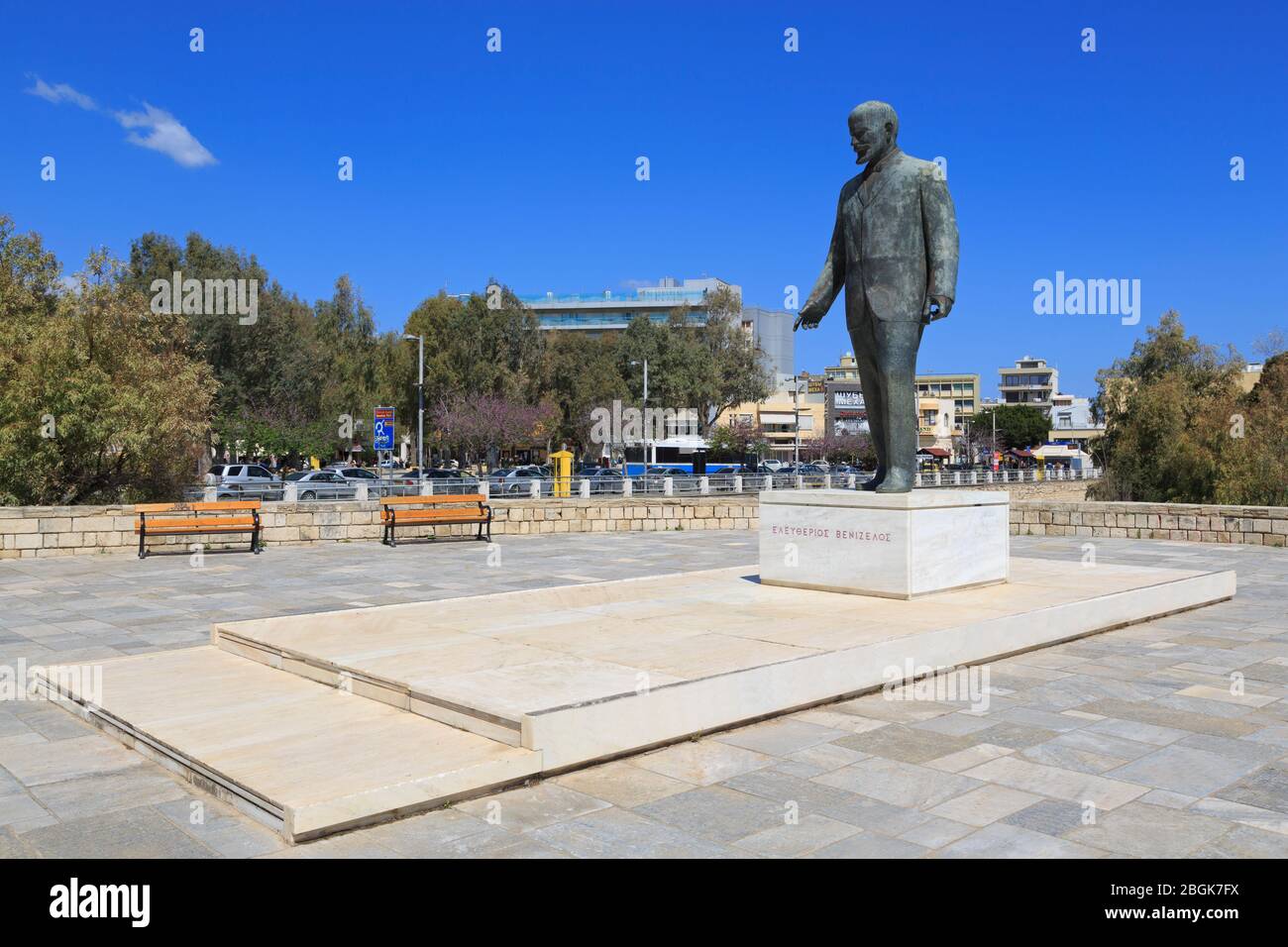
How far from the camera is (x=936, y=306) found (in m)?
9.34

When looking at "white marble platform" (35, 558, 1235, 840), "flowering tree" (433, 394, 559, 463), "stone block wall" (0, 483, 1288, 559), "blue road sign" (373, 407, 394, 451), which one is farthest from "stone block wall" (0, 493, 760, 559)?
"flowering tree" (433, 394, 559, 463)

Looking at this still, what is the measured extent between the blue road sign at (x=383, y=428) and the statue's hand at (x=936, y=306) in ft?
48.2

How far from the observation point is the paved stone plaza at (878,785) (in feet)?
13.5

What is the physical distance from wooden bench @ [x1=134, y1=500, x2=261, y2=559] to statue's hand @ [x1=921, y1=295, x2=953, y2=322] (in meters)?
11.0

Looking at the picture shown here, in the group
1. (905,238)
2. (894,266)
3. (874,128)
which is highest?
(874,128)

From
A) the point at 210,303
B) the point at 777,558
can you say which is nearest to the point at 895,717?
the point at 777,558

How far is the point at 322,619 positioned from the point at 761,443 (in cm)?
6102

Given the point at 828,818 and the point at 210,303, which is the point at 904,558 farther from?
the point at 210,303

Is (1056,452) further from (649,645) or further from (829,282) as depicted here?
(649,645)

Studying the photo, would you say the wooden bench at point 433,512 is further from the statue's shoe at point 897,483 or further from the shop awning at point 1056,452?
the shop awning at point 1056,452

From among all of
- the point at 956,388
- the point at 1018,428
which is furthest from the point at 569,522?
the point at 956,388

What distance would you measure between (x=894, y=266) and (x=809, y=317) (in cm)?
114

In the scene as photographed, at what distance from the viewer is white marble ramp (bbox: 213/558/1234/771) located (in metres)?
5.39

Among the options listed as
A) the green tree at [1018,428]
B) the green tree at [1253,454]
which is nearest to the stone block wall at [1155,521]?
the green tree at [1253,454]
